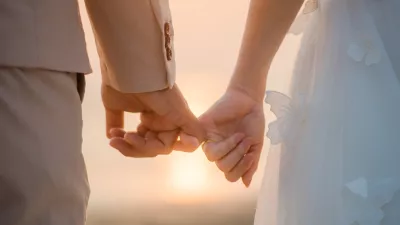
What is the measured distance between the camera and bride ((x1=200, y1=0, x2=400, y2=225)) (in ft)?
3.38

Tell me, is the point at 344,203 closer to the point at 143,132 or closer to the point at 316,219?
the point at 316,219

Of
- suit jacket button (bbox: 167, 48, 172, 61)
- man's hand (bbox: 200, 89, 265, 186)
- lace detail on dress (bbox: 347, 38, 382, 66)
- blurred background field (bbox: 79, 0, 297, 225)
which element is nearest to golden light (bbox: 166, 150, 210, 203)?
blurred background field (bbox: 79, 0, 297, 225)

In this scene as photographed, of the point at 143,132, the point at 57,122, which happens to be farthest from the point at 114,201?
the point at 57,122

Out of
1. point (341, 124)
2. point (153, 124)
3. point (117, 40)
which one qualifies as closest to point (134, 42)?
point (117, 40)

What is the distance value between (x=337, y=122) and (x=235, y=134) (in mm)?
326

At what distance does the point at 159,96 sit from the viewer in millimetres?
1236

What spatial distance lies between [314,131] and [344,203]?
12 cm

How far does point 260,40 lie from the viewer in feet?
4.38

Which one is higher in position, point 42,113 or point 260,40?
point 260,40

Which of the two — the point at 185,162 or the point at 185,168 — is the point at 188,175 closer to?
the point at 185,168

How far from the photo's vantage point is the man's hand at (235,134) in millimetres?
1351

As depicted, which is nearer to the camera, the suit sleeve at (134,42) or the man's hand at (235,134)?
the suit sleeve at (134,42)

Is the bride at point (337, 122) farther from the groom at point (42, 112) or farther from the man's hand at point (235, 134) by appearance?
the groom at point (42, 112)

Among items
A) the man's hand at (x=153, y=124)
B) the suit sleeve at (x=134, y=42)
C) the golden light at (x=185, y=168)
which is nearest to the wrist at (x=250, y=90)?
the man's hand at (x=153, y=124)
